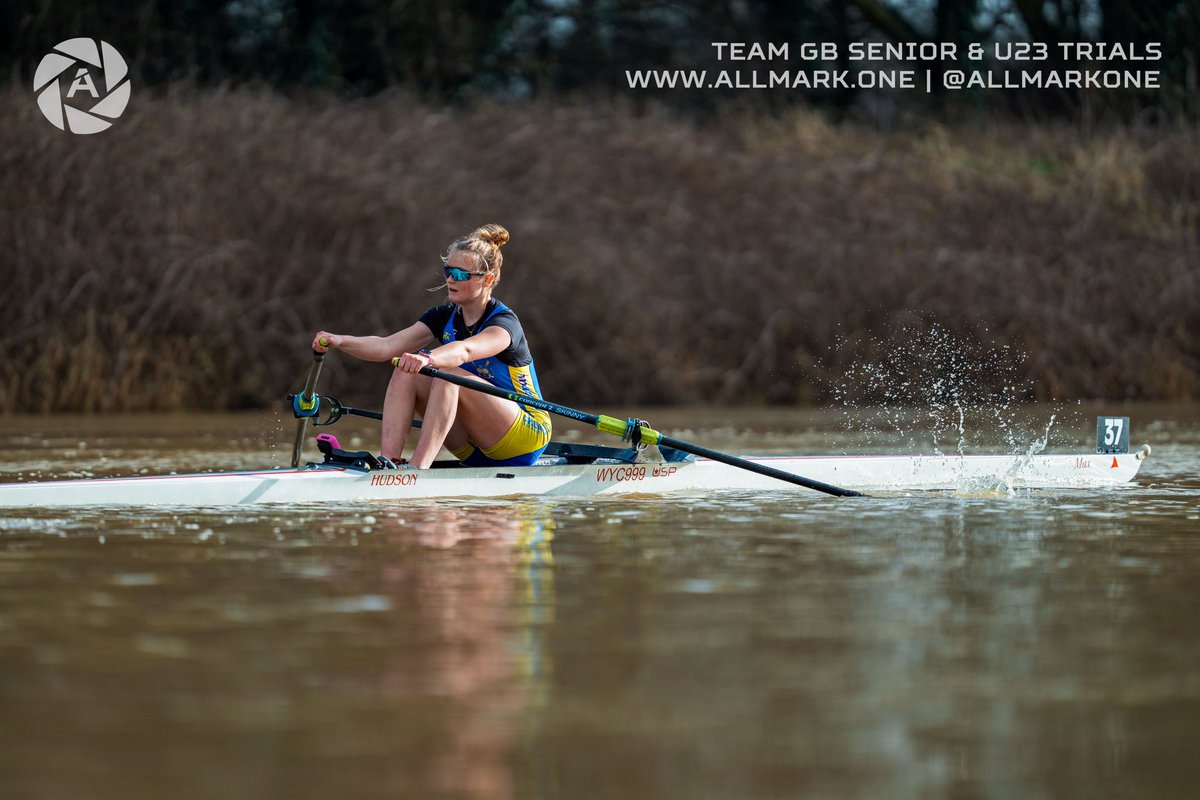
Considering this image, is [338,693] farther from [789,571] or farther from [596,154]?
[596,154]

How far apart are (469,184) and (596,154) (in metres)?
2.16

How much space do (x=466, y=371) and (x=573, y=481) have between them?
28.7 inches

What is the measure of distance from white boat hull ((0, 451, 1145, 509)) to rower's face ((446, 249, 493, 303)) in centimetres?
81

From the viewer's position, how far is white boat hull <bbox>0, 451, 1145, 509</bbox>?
787 cm

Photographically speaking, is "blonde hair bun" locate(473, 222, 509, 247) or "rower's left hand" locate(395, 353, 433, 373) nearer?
"rower's left hand" locate(395, 353, 433, 373)

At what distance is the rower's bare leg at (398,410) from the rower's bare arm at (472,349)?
23cm

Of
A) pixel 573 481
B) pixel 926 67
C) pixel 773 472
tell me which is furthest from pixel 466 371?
pixel 926 67

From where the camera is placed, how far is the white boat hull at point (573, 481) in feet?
25.8

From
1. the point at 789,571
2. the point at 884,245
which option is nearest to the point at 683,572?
the point at 789,571

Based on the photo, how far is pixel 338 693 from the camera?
153 inches
